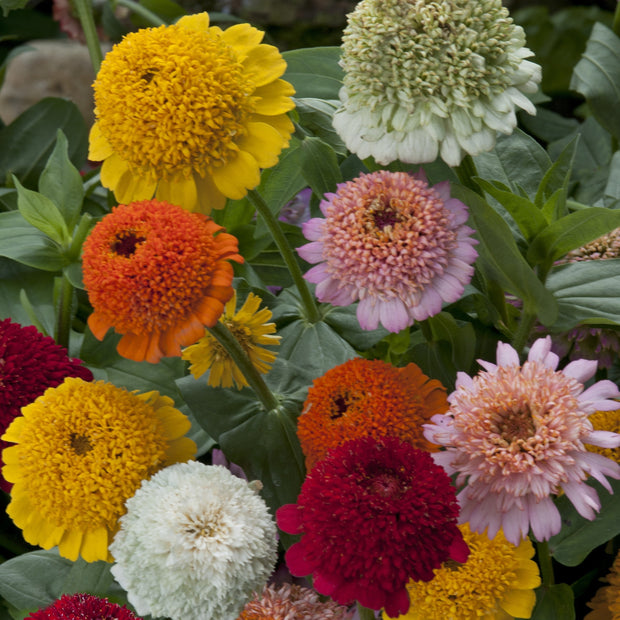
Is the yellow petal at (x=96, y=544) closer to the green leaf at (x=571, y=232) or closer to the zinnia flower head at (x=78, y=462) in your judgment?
the zinnia flower head at (x=78, y=462)

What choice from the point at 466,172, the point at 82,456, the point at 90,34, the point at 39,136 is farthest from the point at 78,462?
the point at 39,136

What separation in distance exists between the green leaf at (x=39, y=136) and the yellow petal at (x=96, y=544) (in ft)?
1.56

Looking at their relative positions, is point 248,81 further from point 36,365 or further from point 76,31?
point 76,31

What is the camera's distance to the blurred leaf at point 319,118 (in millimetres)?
473

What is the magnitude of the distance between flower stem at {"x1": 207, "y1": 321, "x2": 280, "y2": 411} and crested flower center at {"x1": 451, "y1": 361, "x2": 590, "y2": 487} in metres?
0.10

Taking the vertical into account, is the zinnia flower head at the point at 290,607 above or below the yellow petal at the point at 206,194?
below

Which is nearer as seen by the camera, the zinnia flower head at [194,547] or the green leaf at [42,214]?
the zinnia flower head at [194,547]

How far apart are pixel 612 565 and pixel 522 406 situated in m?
0.18

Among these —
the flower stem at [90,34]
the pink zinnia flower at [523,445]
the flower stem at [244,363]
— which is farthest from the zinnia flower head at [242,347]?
the flower stem at [90,34]

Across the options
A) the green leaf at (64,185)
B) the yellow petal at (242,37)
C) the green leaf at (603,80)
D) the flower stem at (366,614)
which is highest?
the yellow petal at (242,37)

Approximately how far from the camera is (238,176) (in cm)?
40

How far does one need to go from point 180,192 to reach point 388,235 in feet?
0.35

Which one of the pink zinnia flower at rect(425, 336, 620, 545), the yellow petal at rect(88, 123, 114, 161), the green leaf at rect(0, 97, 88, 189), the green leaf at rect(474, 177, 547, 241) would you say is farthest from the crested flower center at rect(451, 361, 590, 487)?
the green leaf at rect(0, 97, 88, 189)

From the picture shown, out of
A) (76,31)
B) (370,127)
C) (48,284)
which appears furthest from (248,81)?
(76,31)
